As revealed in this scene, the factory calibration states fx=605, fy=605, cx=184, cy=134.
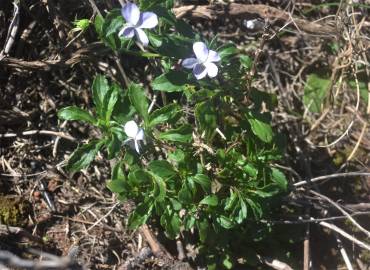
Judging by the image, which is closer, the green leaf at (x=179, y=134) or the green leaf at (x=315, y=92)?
the green leaf at (x=179, y=134)

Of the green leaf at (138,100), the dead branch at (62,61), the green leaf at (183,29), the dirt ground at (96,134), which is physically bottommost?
the dirt ground at (96,134)

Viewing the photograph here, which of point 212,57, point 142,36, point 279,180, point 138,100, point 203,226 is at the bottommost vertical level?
point 203,226

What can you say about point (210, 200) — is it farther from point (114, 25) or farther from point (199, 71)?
point (114, 25)

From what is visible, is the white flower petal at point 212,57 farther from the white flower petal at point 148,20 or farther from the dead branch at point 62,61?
the dead branch at point 62,61

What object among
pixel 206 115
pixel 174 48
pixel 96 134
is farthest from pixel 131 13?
pixel 96 134

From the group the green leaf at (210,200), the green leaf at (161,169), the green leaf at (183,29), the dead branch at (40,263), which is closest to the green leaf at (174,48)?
the green leaf at (183,29)

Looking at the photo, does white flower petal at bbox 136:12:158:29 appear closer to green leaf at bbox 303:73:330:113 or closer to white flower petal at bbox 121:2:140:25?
white flower petal at bbox 121:2:140:25
